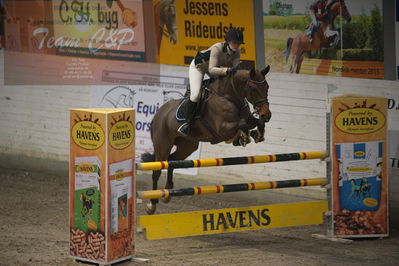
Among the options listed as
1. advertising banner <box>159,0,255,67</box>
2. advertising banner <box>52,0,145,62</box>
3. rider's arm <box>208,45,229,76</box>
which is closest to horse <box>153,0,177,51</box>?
advertising banner <box>159,0,255,67</box>

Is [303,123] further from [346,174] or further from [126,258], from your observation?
[126,258]

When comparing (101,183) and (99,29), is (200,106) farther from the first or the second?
(99,29)

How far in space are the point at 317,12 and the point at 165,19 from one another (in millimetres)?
2390

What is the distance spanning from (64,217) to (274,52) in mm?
3242

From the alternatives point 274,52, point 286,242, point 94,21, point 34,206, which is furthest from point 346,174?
point 94,21

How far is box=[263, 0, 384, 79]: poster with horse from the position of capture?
877 centimetres

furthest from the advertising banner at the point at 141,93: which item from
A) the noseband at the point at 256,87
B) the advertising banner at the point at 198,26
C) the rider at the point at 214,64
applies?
the noseband at the point at 256,87

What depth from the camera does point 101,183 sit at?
22.0 ft

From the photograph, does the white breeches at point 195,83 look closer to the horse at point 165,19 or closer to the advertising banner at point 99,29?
the horse at point 165,19

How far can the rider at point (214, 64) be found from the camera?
25.8 ft

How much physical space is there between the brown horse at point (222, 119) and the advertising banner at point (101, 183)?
1368mm

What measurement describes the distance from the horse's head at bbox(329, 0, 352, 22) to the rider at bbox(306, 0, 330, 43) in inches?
3.3

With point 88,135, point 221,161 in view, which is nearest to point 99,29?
point 221,161

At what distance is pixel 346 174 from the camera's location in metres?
7.95
